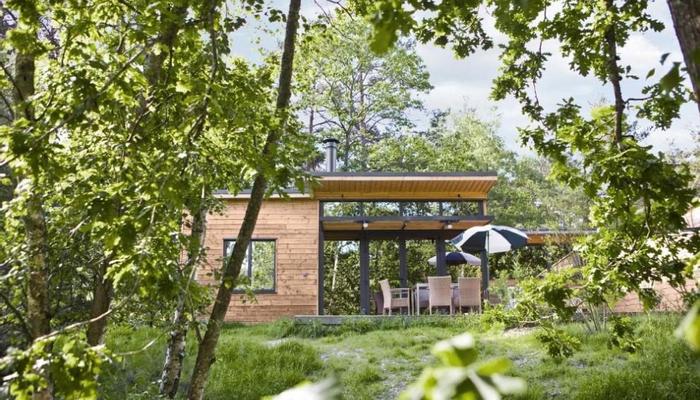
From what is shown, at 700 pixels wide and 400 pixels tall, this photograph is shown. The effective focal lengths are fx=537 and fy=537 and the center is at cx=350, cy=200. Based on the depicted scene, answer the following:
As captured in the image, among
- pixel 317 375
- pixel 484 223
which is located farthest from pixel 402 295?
pixel 317 375

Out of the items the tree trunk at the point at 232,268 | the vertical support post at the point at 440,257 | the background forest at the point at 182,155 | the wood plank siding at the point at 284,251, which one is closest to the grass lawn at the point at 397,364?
the background forest at the point at 182,155

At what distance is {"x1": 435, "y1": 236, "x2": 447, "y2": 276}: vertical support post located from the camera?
12.8 m

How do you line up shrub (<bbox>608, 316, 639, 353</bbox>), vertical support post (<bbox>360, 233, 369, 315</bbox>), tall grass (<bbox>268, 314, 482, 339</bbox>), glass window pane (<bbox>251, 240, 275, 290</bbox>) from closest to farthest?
shrub (<bbox>608, 316, 639, 353</bbox>), tall grass (<bbox>268, 314, 482, 339</bbox>), vertical support post (<bbox>360, 233, 369, 315</bbox>), glass window pane (<bbox>251, 240, 275, 290</bbox>)

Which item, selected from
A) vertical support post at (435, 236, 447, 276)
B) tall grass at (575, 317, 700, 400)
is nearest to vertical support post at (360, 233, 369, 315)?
vertical support post at (435, 236, 447, 276)

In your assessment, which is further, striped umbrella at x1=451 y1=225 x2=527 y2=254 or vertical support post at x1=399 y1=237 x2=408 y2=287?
vertical support post at x1=399 y1=237 x2=408 y2=287

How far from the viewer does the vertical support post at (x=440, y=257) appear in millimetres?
12844

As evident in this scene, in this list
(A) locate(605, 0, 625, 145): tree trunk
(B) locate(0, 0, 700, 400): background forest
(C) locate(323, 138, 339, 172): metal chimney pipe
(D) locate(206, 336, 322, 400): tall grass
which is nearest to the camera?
(B) locate(0, 0, 700, 400): background forest

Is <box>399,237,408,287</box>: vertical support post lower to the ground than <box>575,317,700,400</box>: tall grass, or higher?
higher

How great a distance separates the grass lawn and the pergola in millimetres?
3479

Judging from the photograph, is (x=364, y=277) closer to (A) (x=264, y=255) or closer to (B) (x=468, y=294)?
(A) (x=264, y=255)

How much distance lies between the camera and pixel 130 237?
2.51 m

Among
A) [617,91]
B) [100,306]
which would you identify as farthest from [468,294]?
[100,306]

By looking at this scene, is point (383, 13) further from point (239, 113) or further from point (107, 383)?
point (107, 383)

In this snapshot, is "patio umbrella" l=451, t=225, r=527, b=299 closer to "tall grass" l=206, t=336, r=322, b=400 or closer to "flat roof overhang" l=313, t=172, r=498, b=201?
"flat roof overhang" l=313, t=172, r=498, b=201
